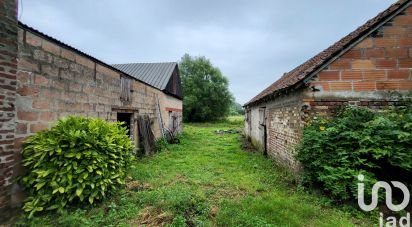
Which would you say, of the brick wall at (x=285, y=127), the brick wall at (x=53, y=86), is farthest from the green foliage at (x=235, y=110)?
the brick wall at (x=53, y=86)

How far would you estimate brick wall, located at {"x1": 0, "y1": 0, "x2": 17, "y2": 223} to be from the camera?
9.73 ft

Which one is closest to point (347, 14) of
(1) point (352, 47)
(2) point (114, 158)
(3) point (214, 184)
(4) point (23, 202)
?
(1) point (352, 47)

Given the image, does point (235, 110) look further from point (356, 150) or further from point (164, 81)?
point (356, 150)

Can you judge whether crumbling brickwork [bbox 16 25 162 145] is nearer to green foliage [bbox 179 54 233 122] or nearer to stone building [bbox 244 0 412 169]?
stone building [bbox 244 0 412 169]

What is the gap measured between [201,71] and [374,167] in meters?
36.5

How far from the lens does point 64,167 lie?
10.9 feet

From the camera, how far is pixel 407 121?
3.88 m

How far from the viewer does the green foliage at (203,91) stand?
35.6 metres

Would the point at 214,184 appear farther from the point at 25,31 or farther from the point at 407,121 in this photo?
the point at 25,31

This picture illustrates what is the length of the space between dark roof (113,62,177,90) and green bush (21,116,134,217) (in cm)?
992

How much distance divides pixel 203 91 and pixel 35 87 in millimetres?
33502

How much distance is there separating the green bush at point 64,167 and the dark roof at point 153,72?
9.92 meters

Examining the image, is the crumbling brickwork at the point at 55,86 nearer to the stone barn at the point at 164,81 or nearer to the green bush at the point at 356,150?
the green bush at the point at 356,150

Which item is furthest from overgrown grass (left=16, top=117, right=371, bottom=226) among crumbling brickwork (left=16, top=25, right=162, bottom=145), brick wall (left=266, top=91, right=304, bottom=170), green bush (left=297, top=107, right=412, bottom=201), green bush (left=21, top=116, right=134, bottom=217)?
crumbling brickwork (left=16, top=25, right=162, bottom=145)
